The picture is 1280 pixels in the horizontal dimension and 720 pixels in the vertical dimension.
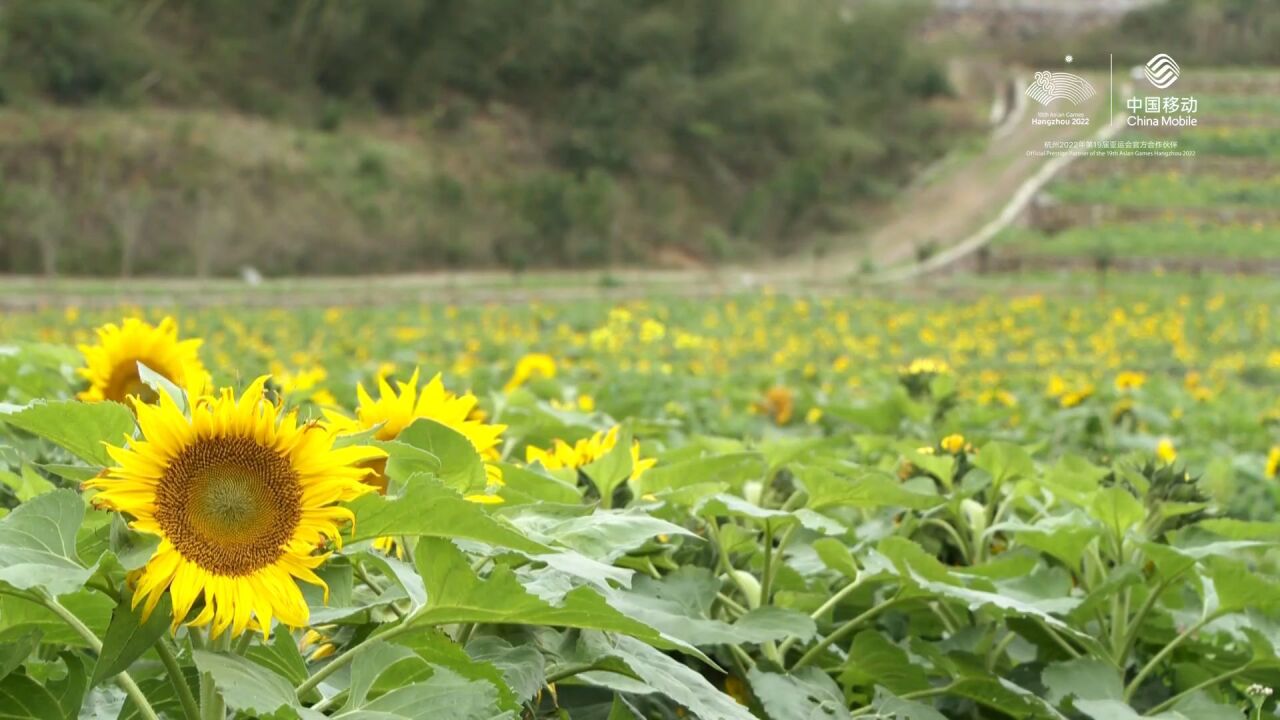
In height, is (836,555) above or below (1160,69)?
below

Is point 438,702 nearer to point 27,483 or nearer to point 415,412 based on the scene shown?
point 415,412

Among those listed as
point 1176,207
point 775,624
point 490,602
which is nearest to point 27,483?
point 490,602

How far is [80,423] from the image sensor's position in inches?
38.2

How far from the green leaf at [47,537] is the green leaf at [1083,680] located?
0.91 meters

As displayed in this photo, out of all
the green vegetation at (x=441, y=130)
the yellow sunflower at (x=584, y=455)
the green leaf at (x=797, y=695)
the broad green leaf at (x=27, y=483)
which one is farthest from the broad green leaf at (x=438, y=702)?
the green vegetation at (x=441, y=130)

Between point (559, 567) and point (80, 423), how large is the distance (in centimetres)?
35

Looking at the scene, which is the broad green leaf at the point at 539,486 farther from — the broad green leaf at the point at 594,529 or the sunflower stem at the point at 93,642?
the sunflower stem at the point at 93,642

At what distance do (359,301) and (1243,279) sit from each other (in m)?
13.7

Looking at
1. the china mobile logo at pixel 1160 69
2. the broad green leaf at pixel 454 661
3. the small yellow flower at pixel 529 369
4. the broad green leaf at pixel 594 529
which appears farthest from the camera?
the china mobile logo at pixel 1160 69

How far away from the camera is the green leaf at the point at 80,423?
3.14 ft

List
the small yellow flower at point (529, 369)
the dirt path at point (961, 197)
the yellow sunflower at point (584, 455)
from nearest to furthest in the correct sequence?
the yellow sunflower at point (584, 455) < the small yellow flower at point (529, 369) < the dirt path at point (961, 197)

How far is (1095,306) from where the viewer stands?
48.2 ft

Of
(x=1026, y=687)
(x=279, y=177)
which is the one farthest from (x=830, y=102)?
(x=1026, y=687)

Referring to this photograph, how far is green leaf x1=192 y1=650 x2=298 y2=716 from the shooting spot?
33.0 inches
